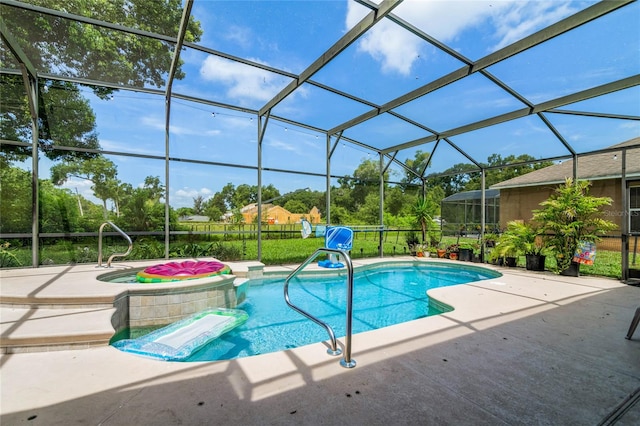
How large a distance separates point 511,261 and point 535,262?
702 mm

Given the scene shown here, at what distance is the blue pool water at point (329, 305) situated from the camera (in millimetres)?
3613

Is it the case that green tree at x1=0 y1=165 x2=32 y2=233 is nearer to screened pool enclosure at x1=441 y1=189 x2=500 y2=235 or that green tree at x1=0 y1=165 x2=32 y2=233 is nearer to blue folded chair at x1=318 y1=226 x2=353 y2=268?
blue folded chair at x1=318 y1=226 x2=353 y2=268

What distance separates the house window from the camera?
6.24 m

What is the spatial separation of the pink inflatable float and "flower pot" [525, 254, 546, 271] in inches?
274

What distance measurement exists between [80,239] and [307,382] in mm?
6315

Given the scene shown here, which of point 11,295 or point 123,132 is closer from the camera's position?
point 11,295

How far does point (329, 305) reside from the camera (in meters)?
5.23

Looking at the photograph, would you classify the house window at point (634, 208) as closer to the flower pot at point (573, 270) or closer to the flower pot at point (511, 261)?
the flower pot at point (573, 270)

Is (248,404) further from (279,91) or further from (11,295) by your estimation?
(279,91)

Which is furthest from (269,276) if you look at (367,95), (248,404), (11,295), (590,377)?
(590,377)

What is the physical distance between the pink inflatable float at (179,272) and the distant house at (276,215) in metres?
2.53

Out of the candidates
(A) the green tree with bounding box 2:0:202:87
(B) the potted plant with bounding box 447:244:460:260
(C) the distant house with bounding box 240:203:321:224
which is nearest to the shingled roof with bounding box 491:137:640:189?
(B) the potted plant with bounding box 447:244:460:260

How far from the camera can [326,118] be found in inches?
287

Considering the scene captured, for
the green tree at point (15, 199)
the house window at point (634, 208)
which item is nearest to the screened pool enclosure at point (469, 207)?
the house window at point (634, 208)
